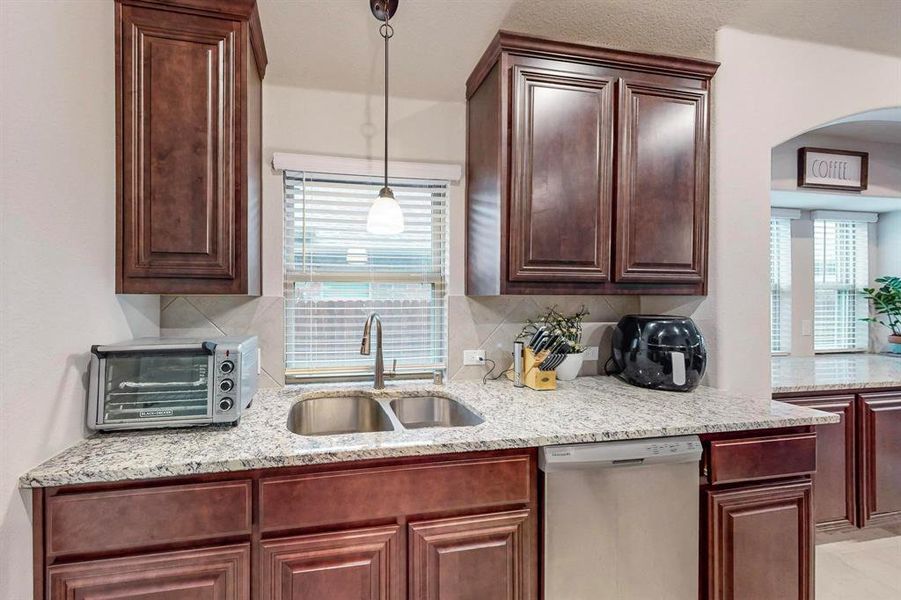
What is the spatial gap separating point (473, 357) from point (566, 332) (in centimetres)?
49

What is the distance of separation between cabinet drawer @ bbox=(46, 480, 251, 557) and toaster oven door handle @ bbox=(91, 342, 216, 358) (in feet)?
1.37

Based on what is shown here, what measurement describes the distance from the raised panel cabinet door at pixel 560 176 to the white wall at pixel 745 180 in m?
0.57

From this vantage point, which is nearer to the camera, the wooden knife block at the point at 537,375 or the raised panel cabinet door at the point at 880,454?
the wooden knife block at the point at 537,375

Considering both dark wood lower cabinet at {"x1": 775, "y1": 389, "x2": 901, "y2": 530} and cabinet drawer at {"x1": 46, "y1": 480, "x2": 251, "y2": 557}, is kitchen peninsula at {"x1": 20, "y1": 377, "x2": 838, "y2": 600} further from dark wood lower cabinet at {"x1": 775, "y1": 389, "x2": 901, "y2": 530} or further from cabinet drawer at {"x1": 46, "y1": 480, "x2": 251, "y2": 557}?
dark wood lower cabinet at {"x1": 775, "y1": 389, "x2": 901, "y2": 530}

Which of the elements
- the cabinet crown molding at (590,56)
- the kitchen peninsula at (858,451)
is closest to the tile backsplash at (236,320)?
the cabinet crown molding at (590,56)

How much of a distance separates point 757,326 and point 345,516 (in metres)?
1.98

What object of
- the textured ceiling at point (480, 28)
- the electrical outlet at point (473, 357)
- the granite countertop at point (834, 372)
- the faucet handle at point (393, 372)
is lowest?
the granite countertop at point (834, 372)

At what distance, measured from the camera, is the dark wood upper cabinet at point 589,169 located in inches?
70.1

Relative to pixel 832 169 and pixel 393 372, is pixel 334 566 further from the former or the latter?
pixel 832 169

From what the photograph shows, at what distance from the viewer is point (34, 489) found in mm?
1093

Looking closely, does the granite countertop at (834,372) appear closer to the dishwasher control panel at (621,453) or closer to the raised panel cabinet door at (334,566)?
the dishwasher control panel at (621,453)

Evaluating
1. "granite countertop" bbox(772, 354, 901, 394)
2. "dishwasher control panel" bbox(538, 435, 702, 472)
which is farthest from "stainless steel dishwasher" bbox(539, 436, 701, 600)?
"granite countertop" bbox(772, 354, 901, 394)

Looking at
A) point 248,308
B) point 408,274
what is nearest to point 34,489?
point 248,308

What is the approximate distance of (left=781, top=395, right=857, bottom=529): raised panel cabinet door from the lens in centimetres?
249
